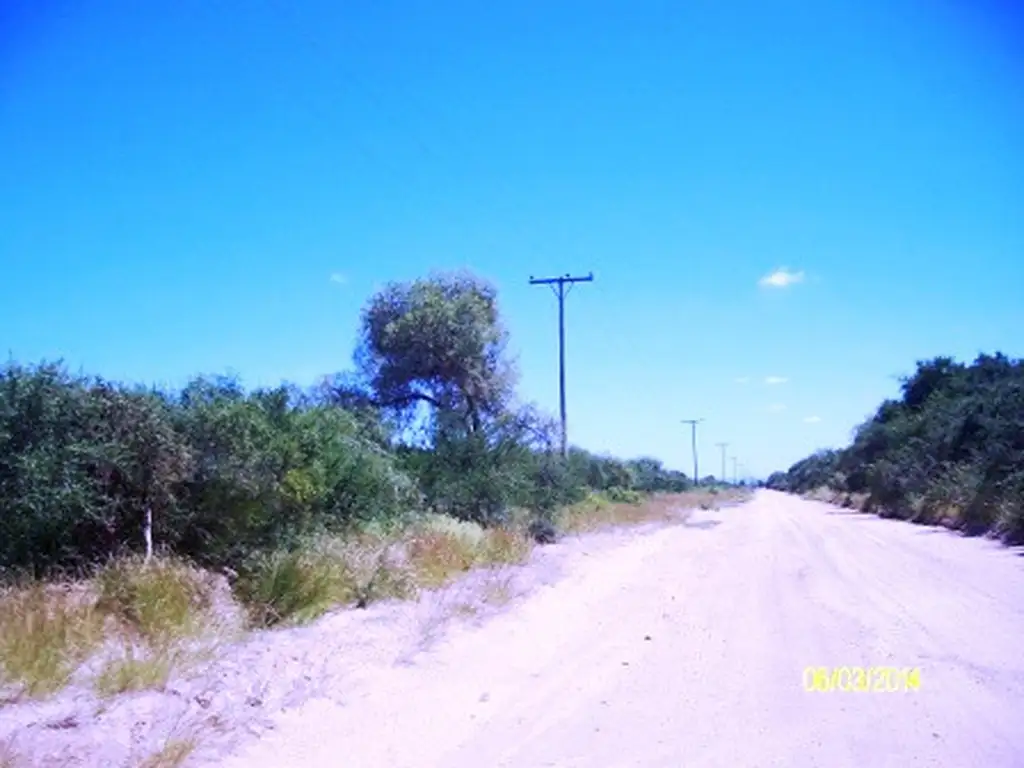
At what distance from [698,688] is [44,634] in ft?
20.9

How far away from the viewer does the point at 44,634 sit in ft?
26.6

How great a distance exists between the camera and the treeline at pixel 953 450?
30234 millimetres

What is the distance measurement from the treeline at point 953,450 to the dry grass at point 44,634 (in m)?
24.8

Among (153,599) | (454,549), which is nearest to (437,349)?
(454,549)

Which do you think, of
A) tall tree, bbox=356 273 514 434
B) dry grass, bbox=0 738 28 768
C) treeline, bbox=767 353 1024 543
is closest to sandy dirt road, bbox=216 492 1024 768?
dry grass, bbox=0 738 28 768

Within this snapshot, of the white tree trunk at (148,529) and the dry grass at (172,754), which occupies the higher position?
the white tree trunk at (148,529)

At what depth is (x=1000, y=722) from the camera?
6.95 meters

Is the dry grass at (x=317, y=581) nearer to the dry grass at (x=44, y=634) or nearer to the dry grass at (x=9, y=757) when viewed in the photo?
the dry grass at (x=44, y=634)

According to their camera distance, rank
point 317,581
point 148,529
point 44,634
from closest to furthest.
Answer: point 44,634 → point 148,529 → point 317,581

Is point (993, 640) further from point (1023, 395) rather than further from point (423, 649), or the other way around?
point (1023, 395)

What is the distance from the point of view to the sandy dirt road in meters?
6.57

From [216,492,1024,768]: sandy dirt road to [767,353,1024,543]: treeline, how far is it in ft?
50.2
